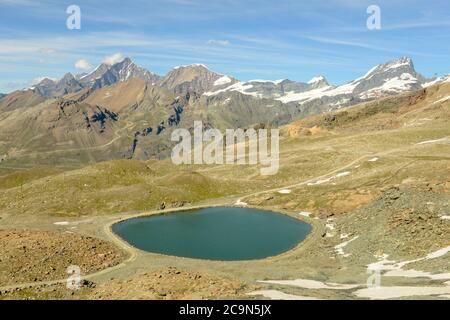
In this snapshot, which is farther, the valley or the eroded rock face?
the eroded rock face

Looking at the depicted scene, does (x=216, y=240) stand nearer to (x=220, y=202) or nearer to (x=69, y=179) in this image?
(x=220, y=202)

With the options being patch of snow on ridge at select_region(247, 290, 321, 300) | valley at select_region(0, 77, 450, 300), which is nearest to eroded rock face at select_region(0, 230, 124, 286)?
valley at select_region(0, 77, 450, 300)

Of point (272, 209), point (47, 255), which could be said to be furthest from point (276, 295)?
point (272, 209)

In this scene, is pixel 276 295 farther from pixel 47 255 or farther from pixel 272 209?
pixel 272 209

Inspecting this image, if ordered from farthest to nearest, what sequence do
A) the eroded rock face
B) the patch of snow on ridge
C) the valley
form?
the eroded rock face → the valley → the patch of snow on ridge

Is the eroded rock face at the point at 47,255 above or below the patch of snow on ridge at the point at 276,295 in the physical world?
below

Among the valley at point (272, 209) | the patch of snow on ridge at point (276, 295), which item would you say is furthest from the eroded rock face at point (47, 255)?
the patch of snow on ridge at point (276, 295)

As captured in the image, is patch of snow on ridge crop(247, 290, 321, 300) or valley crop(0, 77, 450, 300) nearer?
patch of snow on ridge crop(247, 290, 321, 300)

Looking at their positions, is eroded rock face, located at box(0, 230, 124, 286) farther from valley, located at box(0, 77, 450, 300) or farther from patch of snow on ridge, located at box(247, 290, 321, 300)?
patch of snow on ridge, located at box(247, 290, 321, 300)

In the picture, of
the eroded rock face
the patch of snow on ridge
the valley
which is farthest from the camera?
the eroded rock face

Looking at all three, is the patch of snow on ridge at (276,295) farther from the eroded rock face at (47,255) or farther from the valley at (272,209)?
the eroded rock face at (47,255)

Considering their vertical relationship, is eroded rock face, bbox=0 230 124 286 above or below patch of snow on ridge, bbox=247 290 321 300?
below

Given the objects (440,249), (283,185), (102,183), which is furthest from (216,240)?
(102,183)
